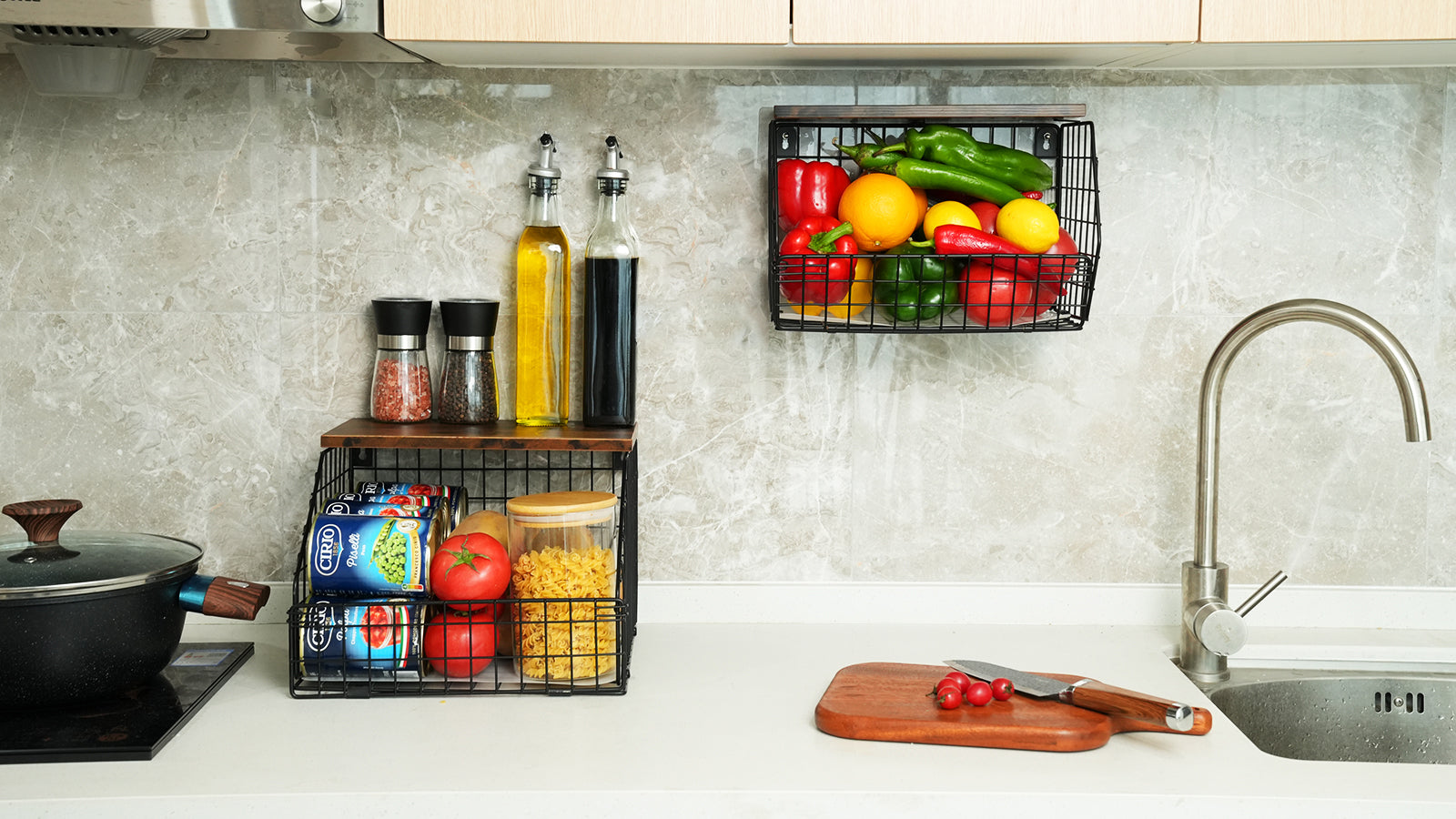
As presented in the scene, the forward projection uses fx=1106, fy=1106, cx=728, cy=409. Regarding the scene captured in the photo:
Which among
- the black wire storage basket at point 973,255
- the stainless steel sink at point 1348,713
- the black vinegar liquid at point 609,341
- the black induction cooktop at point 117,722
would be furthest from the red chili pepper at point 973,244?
the black induction cooktop at point 117,722

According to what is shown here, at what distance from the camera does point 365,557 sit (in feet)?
4.22

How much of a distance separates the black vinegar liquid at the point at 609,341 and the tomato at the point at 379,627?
1.20 feet

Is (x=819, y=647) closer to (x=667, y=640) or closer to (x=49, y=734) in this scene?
(x=667, y=640)

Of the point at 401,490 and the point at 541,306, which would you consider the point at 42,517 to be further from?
the point at 541,306

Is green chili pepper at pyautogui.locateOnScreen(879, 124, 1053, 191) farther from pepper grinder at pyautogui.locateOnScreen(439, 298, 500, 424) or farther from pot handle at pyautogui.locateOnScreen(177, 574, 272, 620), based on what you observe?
pot handle at pyautogui.locateOnScreen(177, 574, 272, 620)

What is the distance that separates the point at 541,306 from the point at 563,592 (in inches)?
16.3

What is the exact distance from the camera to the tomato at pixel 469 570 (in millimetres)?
1295

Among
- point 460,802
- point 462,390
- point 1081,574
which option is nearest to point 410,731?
point 460,802

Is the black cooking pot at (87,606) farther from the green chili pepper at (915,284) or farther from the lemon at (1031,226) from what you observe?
the lemon at (1031,226)

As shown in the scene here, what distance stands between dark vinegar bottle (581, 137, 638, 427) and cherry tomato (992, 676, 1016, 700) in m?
0.58

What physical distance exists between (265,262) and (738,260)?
65 centimetres

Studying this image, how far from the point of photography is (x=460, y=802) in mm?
1045

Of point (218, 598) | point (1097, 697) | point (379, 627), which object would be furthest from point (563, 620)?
point (1097, 697)

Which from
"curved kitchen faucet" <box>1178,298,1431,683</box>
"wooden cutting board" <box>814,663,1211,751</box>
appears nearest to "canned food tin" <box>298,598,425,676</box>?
"wooden cutting board" <box>814,663,1211,751</box>
